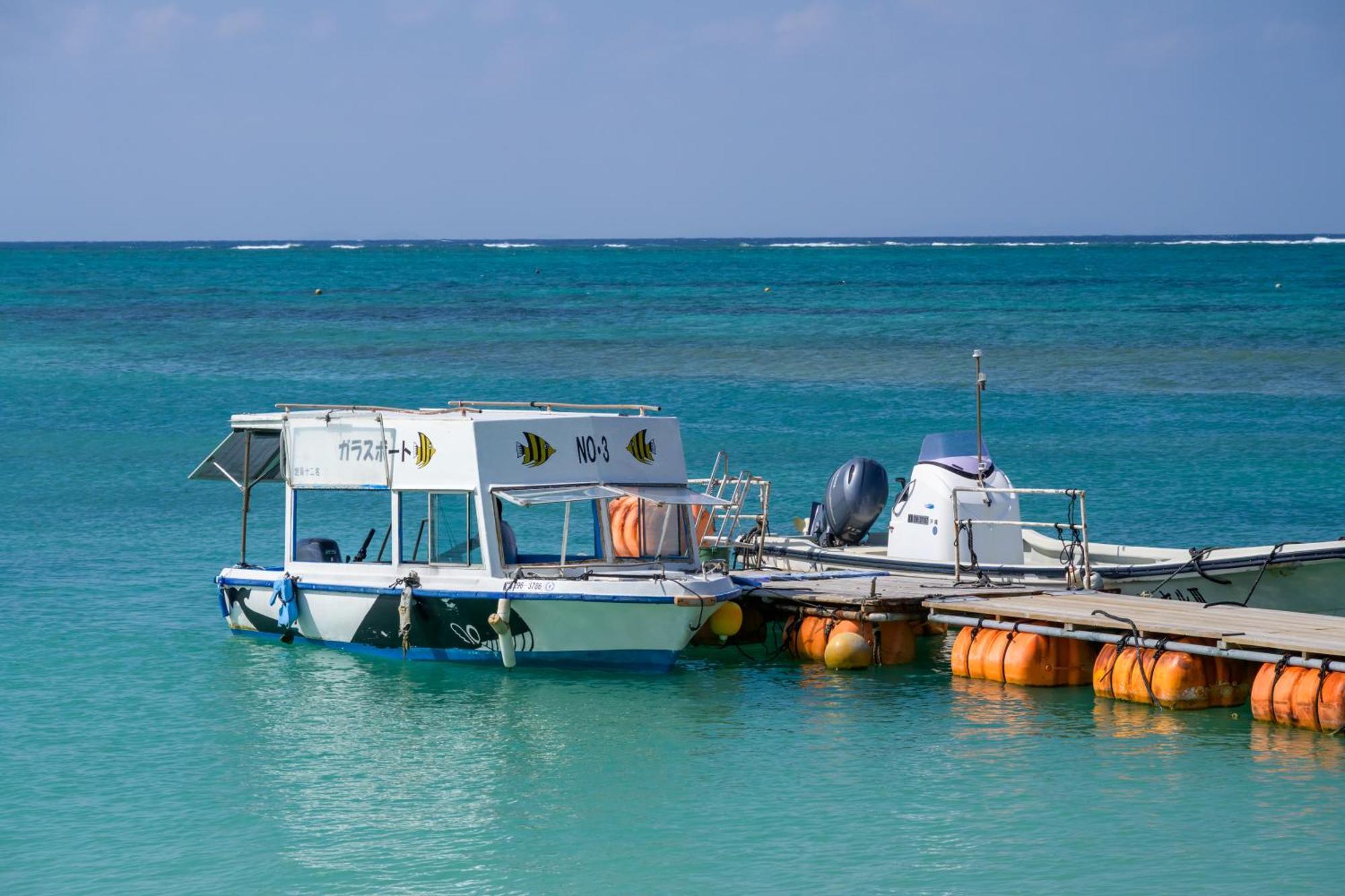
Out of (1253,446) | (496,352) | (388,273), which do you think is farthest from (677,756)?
(388,273)

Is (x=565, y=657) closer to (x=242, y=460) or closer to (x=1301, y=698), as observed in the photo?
(x=242, y=460)

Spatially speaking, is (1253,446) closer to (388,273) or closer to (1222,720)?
(1222,720)

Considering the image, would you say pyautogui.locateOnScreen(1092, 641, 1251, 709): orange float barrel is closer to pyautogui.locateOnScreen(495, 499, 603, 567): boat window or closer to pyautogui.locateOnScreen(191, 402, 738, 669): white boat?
pyautogui.locateOnScreen(191, 402, 738, 669): white boat

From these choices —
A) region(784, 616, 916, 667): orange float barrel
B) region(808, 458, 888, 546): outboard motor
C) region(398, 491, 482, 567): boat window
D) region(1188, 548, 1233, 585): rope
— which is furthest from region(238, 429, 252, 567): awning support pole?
region(1188, 548, 1233, 585): rope

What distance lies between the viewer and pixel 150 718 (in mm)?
A: 18828

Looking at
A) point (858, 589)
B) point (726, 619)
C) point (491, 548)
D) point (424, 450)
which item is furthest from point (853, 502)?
point (424, 450)

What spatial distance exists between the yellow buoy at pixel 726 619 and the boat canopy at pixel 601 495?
1184 millimetres

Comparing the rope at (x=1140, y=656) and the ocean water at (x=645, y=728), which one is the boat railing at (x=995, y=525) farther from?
the rope at (x=1140, y=656)

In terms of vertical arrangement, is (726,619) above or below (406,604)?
below

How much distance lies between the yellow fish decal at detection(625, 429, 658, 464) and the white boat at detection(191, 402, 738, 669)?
2 cm

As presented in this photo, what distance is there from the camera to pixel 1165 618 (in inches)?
739

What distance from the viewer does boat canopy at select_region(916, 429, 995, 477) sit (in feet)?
73.7

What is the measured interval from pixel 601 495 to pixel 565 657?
6.02ft

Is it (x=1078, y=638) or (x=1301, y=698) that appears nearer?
(x=1301, y=698)
